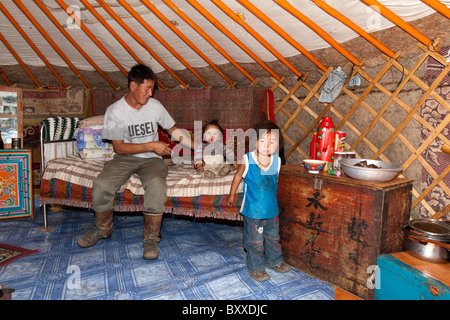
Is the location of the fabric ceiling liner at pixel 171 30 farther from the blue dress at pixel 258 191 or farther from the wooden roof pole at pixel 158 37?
the blue dress at pixel 258 191

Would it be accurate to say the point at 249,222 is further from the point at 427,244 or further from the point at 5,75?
the point at 5,75

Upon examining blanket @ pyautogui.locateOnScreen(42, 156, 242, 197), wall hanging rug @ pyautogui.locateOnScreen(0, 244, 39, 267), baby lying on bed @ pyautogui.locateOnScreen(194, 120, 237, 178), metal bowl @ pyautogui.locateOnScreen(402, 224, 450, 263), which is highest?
baby lying on bed @ pyautogui.locateOnScreen(194, 120, 237, 178)

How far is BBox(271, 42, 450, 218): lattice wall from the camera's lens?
2018mm

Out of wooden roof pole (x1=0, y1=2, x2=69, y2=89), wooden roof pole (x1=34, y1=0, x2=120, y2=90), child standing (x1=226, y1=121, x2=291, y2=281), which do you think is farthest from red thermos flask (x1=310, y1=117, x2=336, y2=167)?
wooden roof pole (x1=0, y1=2, x2=69, y2=89)

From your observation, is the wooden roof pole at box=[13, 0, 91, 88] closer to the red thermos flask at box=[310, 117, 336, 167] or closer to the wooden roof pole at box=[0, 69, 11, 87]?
the wooden roof pole at box=[0, 69, 11, 87]

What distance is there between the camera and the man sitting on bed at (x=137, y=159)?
207cm

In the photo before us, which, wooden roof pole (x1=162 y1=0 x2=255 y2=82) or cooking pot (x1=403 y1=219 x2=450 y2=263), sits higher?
wooden roof pole (x1=162 y1=0 x2=255 y2=82)

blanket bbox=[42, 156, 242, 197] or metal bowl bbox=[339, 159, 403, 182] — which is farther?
blanket bbox=[42, 156, 242, 197]

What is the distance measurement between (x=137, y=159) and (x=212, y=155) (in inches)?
23.6

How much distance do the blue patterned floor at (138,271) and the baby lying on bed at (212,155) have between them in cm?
56

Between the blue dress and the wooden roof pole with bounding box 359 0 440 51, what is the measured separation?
110cm

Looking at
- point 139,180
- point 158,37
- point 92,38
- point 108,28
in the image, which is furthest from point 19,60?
point 139,180
